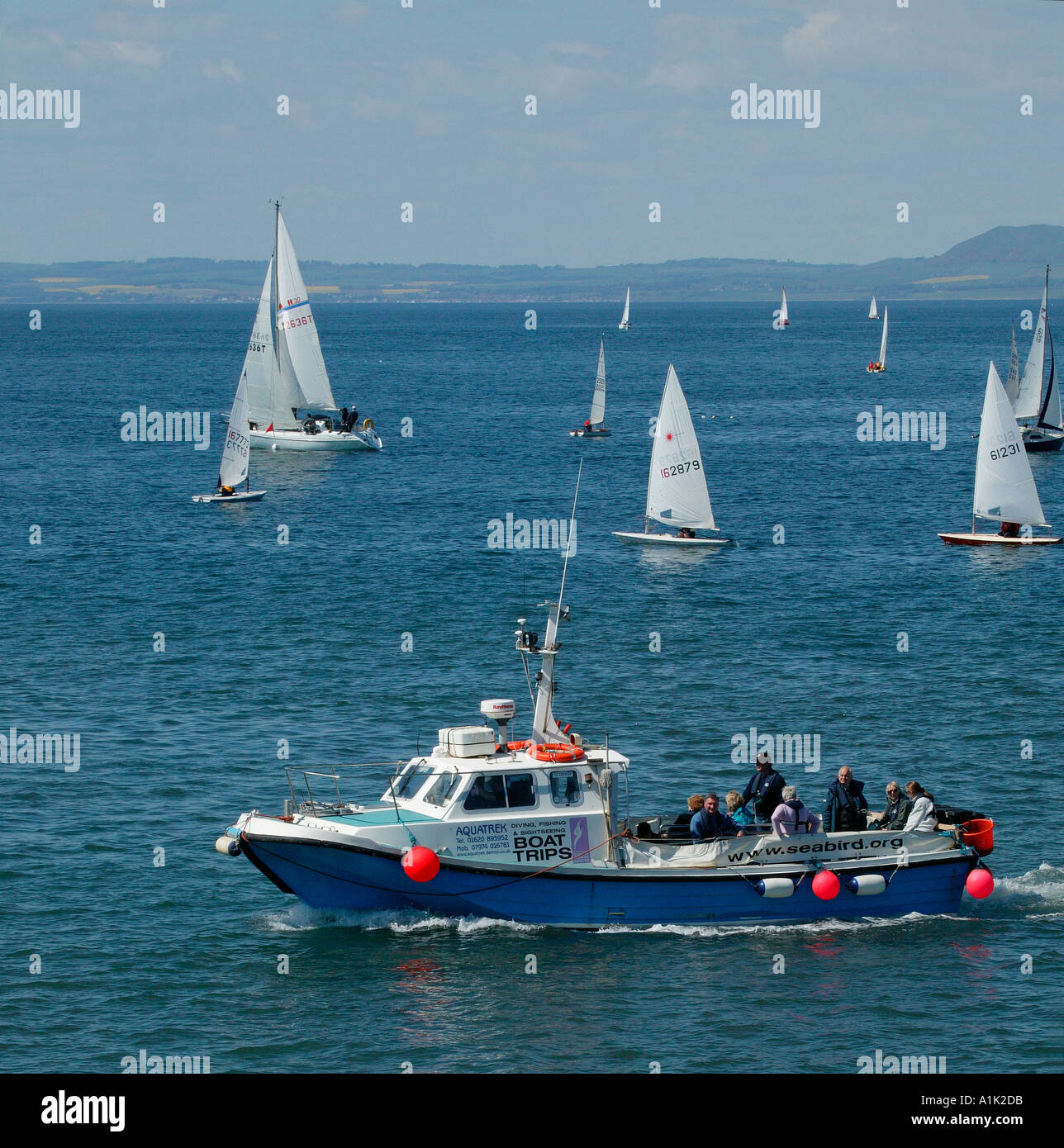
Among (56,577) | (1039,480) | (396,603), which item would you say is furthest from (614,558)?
(1039,480)

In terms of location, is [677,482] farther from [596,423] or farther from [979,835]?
[596,423]

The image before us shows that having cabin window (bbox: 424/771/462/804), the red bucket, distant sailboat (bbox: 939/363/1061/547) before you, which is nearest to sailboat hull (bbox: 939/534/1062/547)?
distant sailboat (bbox: 939/363/1061/547)

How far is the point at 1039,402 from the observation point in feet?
340

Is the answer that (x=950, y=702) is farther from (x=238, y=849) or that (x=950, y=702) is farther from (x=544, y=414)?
(x=544, y=414)

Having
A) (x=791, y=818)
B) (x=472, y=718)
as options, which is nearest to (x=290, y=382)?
(x=472, y=718)

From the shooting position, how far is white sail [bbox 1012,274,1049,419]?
334 feet

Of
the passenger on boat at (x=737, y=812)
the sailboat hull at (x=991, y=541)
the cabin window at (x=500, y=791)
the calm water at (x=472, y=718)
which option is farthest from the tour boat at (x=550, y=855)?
the sailboat hull at (x=991, y=541)

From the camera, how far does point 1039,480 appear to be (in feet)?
303

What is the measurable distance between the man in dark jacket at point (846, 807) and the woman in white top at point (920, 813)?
915 millimetres

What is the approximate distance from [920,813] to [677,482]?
3997cm

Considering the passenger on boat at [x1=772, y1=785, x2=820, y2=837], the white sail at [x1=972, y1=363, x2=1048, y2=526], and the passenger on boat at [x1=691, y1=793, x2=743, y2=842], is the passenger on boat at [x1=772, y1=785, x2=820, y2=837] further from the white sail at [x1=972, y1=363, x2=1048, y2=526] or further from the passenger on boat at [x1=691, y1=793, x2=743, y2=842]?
the white sail at [x1=972, y1=363, x2=1048, y2=526]

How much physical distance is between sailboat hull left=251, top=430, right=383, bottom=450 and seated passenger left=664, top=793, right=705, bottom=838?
76.2m

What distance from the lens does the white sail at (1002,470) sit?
226ft

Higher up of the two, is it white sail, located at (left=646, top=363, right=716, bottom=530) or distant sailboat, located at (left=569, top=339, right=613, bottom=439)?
→ distant sailboat, located at (left=569, top=339, right=613, bottom=439)
